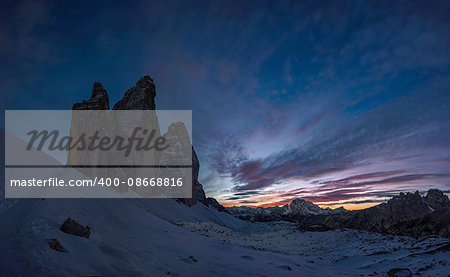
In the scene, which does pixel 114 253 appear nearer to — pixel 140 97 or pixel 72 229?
pixel 72 229

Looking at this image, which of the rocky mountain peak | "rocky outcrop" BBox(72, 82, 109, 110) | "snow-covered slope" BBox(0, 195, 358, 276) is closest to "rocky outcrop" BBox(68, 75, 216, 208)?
"rocky outcrop" BBox(72, 82, 109, 110)

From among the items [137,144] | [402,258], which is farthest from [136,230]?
[137,144]

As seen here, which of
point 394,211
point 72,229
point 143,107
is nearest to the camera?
point 72,229

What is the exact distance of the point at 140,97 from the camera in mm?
38438

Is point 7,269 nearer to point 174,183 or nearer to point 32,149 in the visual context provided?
point 32,149

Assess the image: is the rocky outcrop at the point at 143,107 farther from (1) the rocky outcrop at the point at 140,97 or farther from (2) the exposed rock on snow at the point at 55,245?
(2) the exposed rock on snow at the point at 55,245

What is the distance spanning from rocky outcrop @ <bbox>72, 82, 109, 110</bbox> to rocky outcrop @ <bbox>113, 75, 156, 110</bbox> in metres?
4.49

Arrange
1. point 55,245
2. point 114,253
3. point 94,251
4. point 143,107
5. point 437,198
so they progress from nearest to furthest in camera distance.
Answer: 1. point 55,245
2. point 94,251
3. point 114,253
4. point 143,107
5. point 437,198

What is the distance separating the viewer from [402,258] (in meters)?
12.0

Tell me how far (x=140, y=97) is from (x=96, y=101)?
24.3 ft

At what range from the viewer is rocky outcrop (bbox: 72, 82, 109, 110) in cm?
3322

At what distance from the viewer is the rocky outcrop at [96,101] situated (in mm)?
33219

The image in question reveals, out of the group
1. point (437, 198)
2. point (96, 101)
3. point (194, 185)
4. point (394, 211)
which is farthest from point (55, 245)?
point (437, 198)

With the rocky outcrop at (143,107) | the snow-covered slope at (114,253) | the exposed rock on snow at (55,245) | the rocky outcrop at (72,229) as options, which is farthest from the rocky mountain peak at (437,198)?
the exposed rock on snow at (55,245)
